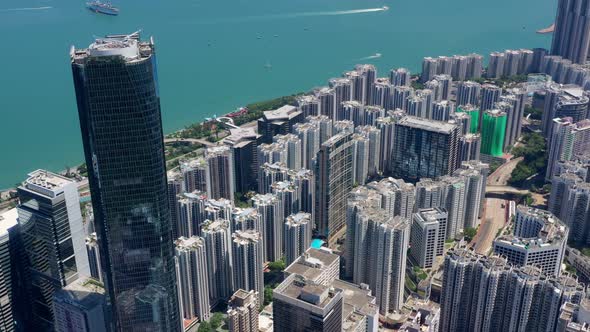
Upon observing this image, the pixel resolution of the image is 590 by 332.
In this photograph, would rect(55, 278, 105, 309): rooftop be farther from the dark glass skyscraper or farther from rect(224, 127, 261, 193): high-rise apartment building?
rect(224, 127, 261, 193): high-rise apartment building

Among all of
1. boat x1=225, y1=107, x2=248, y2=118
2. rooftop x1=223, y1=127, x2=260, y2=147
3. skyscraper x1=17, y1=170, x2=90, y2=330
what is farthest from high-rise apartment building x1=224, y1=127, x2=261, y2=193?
skyscraper x1=17, y1=170, x2=90, y2=330

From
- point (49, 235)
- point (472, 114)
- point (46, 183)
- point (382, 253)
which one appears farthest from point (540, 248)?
point (472, 114)

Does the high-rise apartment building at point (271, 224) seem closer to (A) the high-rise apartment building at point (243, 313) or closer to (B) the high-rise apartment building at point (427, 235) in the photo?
(A) the high-rise apartment building at point (243, 313)

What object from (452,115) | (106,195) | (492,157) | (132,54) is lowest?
(492,157)

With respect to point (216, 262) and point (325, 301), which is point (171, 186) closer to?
point (216, 262)

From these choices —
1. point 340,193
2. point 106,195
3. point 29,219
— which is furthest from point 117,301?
point 340,193
